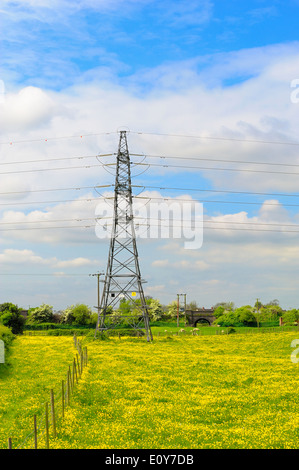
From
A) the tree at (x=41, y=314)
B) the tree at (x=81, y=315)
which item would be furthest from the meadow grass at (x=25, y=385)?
the tree at (x=41, y=314)

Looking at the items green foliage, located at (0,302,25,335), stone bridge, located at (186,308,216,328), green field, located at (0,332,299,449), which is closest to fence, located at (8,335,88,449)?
green field, located at (0,332,299,449)

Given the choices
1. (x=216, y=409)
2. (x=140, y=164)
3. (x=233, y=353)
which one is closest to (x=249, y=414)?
(x=216, y=409)

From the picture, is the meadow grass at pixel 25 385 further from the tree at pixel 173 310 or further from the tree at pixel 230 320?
the tree at pixel 173 310

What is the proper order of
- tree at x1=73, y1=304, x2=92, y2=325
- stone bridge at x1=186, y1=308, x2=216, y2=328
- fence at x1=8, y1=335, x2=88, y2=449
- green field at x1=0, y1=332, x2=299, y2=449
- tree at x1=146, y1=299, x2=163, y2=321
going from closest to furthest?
fence at x1=8, y1=335, x2=88, y2=449
green field at x1=0, y1=332, x2=299, y2=449
tree at x1=73, y1=304, x2=92, y2=325
tree at x1=146, y1=299, x2=163, y2=321
stone bridge at x1=186, y1=308, x2=216, y2=328

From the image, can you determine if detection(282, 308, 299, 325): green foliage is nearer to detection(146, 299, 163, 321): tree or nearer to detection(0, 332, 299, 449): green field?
detection(146, 299, 163, 321): tree

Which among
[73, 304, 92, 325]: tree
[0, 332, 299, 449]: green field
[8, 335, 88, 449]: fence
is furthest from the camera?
[73, 304, 92, 325]: tree

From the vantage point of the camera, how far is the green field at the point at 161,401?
2195 cm

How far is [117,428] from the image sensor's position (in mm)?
23578

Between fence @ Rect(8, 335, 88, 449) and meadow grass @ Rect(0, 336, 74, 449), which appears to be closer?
fence @ Rect(8, 335, 88, 449)

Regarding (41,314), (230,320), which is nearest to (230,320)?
(230,320)

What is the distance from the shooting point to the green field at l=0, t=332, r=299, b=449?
21953 mm

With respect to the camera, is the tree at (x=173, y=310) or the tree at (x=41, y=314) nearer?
the tree at (x=41, y=314)

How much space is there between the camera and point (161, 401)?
29.9 meters

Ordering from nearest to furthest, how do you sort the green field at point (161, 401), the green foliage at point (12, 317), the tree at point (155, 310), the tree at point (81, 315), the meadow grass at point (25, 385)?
the green field at point (161, 401) < the meadow grass at point (25, 385) < the green foliage at point (12, 317) < the tree at point (81, 315) < the tree at point (155, 310)
